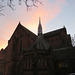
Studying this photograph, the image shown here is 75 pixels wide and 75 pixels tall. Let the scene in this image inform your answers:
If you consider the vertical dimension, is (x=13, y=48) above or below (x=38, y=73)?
above

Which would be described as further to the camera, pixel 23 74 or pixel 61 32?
pixel 61 32

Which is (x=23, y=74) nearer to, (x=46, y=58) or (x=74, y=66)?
(x=46, y=58)

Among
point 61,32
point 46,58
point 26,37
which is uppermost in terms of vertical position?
point 61,32

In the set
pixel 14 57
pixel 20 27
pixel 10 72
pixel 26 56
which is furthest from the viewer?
pixel 20 27

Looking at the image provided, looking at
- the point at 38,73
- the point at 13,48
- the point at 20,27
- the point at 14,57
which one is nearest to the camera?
the point at 38,73

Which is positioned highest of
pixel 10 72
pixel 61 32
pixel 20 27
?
pixel 20 27

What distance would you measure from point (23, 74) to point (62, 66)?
8198 mm

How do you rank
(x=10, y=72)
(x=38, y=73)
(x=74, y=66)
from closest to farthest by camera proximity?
(x=38, y=73) → (x=74, y=66) → (x=10, y=72)

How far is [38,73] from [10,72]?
36.1 feet

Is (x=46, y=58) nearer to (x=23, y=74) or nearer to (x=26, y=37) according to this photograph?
(x=23, y=74)

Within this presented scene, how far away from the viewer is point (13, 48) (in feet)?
82.5

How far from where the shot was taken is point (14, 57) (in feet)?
76.7

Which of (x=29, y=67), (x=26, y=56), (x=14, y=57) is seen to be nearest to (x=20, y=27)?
(x=14, y=57)

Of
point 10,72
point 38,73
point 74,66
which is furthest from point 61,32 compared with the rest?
point 10,72
